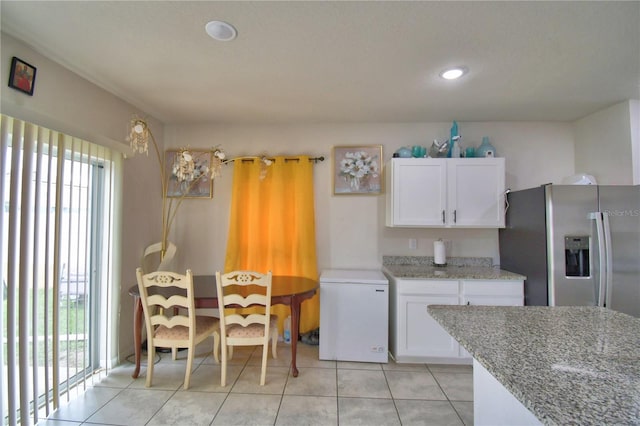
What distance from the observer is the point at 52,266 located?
182 cm

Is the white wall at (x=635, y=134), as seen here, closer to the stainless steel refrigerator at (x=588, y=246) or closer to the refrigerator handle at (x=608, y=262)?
the stainless steel refrigerator at (x=588, y=246)

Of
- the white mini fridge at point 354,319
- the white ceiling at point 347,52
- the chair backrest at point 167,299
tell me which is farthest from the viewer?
the white mini fridge at point 354,319

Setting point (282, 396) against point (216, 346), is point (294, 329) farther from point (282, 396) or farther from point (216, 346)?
point (216, 346)

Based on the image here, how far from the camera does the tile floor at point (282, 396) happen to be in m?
1.83

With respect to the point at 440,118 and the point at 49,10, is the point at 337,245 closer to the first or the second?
the point at 440,118

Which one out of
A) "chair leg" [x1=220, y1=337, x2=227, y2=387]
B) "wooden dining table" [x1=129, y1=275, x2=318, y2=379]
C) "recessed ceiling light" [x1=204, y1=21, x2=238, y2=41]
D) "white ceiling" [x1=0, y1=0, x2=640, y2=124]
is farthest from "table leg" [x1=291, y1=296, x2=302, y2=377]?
"recessed ceiling light" [x1=204, y1=21, x2=238, y2=41]

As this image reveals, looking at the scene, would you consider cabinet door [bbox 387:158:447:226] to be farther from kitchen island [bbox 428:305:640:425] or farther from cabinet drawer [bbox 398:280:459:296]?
kitchen island [bbox 428:305:640:425]

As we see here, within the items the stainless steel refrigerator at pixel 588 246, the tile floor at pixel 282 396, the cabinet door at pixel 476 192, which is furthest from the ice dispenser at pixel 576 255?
the tile floor at pixel 282 396

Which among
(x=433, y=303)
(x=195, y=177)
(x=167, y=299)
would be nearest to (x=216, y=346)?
(x=167, y=299)

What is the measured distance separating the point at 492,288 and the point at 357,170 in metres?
1.74

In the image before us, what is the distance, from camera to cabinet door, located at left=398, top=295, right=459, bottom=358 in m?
2.50

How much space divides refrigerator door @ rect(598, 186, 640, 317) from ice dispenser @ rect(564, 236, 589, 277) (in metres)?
0.14

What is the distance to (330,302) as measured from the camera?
2598 mm

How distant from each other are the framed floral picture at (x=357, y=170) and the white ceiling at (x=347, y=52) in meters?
0.50
